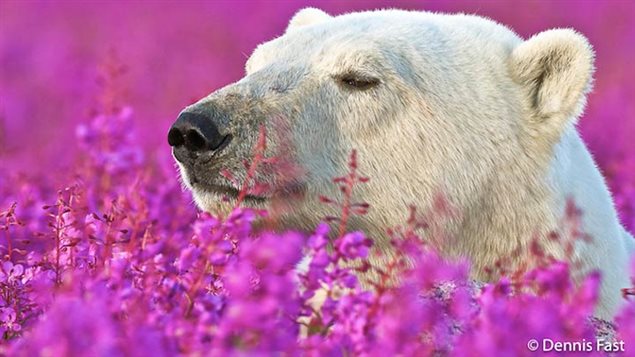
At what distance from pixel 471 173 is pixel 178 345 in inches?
74.3

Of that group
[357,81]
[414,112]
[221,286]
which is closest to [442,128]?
[414,112]

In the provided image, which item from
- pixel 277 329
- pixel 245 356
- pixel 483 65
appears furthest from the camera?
pixel 483 65

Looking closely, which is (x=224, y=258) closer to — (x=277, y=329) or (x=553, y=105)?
(x=277, y=329)

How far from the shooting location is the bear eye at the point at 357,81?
398 cm

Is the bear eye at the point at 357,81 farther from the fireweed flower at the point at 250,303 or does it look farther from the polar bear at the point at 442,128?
the fireweed flower at the point at 250,303

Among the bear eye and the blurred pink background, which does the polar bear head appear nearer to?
the bear eye

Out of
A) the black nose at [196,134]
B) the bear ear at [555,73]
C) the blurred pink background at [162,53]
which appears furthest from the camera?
the blurred pink background at [162,53]

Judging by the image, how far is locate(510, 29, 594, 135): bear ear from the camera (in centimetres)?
396

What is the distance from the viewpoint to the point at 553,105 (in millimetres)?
4023

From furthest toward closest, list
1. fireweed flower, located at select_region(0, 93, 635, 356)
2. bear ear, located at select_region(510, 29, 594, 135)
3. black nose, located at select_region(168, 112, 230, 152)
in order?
bear ear, located at select_region(510, 29, 594, 135) → black nose, located at select_region(168, 112, 230, 152) → fireweed flower, located at select_region(0, 93, 635, 356)

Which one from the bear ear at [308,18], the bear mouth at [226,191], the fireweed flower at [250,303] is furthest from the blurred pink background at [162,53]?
the fireweed flower at [250,303]

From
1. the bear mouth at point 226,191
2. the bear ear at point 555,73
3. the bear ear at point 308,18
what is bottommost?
the bear mouth at point 226,191

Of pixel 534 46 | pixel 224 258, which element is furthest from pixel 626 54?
pixel 224 258

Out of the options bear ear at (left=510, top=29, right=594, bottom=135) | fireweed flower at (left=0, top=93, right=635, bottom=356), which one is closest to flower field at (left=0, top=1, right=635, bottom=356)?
fireweed flower at (left=0, top=93, right=635, bottom=356)
